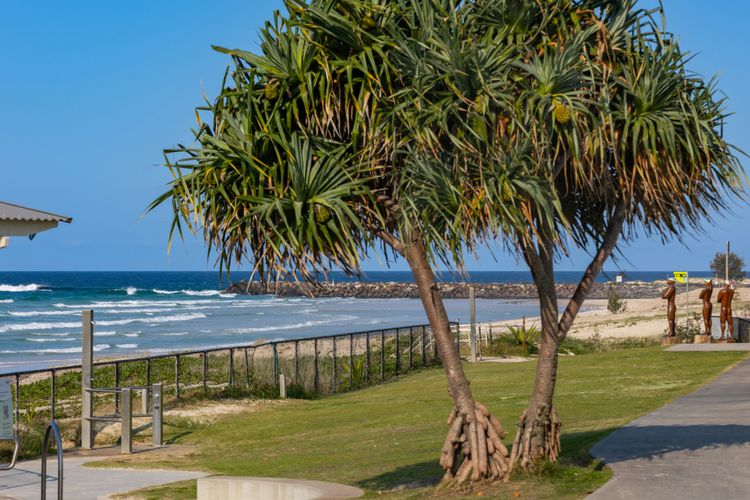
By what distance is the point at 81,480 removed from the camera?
14438mm

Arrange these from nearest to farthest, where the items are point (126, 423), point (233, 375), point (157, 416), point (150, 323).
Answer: point (126, 423), point (157, 416), point (233, 375), point (150, 323)

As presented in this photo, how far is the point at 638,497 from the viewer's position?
28.7 ft

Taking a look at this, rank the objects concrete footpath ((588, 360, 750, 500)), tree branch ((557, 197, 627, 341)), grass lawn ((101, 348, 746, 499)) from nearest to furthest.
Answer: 1. concrete footpath ((588, 360, 750, 500))
2. tree branch ((557, 197, 627, 341))
3. grass lawn ((101, 348, 746, 499))

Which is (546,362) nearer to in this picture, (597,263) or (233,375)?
(597,263)

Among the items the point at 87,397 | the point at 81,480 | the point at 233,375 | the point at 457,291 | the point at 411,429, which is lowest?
the point at 81,480

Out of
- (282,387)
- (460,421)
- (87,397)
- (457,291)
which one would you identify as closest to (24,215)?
(460,421)

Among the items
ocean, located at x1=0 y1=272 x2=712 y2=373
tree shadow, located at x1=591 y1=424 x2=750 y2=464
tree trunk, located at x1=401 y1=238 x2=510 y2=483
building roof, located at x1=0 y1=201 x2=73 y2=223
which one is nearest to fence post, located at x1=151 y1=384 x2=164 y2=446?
building roof, located at x1=0 y1=201 x2=73 y2=223

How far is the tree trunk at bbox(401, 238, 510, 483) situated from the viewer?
10.4 metres

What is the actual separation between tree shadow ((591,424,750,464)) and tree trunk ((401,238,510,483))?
3.99ft

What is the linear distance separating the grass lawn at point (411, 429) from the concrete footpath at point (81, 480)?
0.60 m

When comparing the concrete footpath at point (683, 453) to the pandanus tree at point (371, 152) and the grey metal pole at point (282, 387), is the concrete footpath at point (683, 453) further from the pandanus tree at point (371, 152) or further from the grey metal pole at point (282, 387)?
the grey metal pole at point (282, 387)

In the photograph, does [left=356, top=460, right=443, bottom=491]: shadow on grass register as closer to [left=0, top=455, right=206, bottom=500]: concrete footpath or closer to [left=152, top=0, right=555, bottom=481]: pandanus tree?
[left=152, top=0, right=555, bottom=481]: pandanus tree

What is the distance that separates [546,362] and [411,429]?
663cm

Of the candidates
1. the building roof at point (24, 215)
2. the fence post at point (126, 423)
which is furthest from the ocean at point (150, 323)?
the building roof at point (24, 215)
